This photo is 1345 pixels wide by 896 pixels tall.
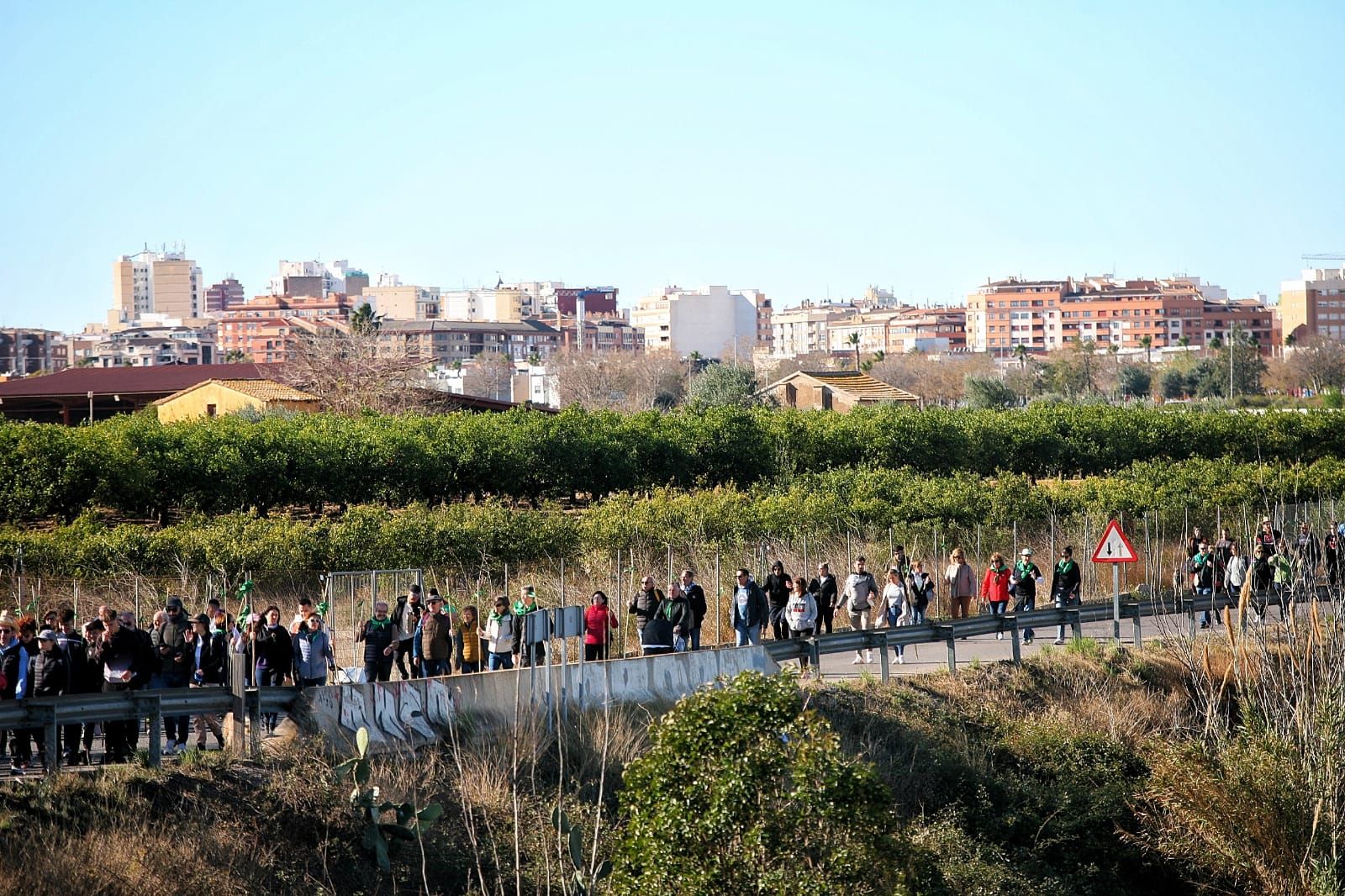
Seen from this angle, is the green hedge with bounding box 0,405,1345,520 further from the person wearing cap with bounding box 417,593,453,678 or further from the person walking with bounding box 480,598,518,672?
the person walking with bounding box 480,598,518,672

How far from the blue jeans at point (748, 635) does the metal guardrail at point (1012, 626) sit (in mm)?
507

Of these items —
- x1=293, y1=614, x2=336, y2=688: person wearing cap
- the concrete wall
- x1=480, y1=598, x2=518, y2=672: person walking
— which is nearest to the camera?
the concrete wall

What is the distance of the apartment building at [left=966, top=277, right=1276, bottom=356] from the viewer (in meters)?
183

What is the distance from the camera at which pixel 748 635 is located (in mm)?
21297

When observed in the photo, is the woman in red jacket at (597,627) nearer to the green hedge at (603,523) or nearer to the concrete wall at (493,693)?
the concrete wall at (493,693)

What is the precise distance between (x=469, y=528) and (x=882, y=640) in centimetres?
1231

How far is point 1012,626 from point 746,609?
4.38 metres

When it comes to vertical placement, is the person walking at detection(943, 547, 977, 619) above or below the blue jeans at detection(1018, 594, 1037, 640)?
above

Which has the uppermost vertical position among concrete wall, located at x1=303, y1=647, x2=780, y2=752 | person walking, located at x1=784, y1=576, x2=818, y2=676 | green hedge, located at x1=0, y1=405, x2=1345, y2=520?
green hedge, located at x1=0, y1=405, x2=1345, y2=520

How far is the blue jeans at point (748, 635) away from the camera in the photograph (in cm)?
2122

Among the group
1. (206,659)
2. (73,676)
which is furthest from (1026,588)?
(73,676)

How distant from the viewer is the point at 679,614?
65.6ft

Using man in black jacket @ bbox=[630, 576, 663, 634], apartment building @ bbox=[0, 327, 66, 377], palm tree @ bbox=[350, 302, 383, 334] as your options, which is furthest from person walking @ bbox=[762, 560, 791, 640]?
apartment building @ bbox=[0, 327, 66, 377]

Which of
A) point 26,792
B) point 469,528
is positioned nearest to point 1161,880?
point 26,792
